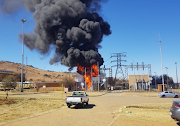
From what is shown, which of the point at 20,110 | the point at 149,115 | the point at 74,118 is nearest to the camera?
the point at 74,118

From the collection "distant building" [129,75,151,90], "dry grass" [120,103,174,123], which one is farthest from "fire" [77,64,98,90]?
"dry grass" [120,103,174,123]

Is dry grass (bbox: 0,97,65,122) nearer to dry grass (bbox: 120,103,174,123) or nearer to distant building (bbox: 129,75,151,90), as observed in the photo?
dry grass (bbox: 120,103,174,123)

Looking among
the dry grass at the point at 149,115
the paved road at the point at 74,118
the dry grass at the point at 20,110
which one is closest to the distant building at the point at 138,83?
the dry grass at the point at 20,110

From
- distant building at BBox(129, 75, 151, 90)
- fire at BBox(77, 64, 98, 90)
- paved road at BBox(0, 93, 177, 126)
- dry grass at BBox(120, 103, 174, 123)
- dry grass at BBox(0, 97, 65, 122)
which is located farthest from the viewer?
distant building at BBox(129, 75, 151, 90)

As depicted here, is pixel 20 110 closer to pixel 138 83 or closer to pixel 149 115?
pixel 149 115

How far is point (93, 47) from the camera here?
50688mm

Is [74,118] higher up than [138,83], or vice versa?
[138,83]

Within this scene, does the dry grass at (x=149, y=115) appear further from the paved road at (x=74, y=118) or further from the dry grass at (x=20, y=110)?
the dry grass at (x=20, y=110)

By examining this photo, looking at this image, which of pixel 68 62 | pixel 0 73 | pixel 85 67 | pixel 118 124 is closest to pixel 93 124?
pixel 118 124

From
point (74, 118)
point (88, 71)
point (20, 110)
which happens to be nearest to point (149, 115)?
point (74, 118)

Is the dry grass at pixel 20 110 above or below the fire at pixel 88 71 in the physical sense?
below

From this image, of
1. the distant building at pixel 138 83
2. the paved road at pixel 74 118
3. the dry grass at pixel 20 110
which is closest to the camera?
the paved road at pixel 74 118

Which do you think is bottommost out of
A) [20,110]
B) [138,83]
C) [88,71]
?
[20,110]

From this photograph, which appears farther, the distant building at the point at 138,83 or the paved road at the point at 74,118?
the distant building at the point at 138,83
